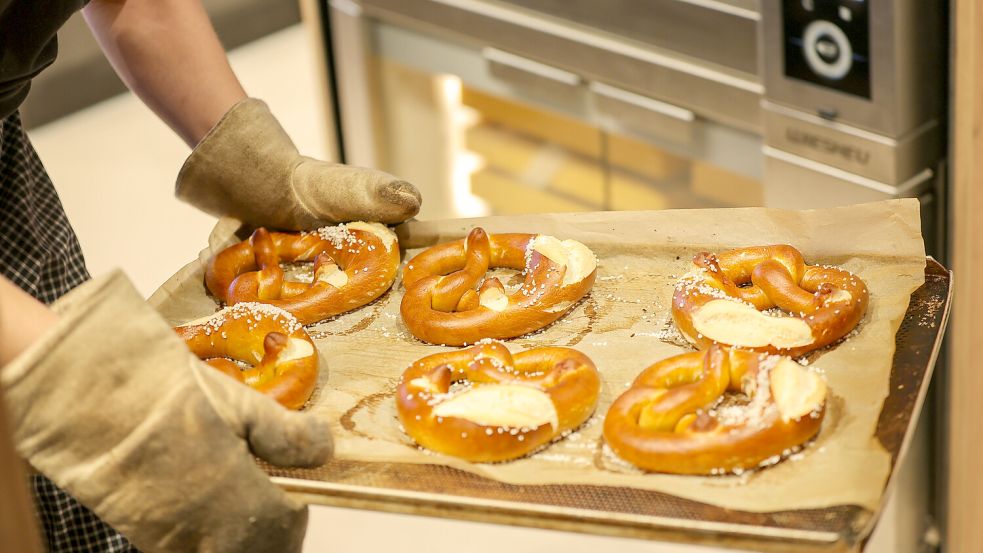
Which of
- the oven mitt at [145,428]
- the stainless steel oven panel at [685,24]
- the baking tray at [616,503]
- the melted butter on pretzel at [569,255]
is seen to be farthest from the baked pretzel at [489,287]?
the stainless steel oven panel at [685,24]

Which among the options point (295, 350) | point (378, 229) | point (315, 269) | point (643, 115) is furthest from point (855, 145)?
point (295, 350)

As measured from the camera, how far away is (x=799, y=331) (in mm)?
1287

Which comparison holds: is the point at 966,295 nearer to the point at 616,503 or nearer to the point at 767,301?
the point at 767,301

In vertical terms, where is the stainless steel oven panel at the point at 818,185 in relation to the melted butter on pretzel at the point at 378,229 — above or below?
below

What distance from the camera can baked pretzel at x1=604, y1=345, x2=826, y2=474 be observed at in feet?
3.64

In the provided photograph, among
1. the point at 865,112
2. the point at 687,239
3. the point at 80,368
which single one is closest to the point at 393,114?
the point at 865,112

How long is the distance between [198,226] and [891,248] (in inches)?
104

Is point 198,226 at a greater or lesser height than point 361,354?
lesser

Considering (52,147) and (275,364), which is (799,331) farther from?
(52,147)

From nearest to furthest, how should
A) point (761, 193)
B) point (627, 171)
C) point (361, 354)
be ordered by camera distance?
point (361, 354)
point (761, 193)
point (627, 171)

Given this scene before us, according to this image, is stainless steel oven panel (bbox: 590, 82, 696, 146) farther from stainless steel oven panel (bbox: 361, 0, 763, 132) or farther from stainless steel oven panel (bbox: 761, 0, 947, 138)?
stainless steel oven panel (bbox: 761, 0, 947, 138)

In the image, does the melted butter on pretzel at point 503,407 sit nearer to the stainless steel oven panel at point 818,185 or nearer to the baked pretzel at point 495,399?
the baked pretzel at point 495,399

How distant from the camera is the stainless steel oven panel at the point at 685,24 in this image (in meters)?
2.20

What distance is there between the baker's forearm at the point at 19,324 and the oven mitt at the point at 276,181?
0.64m
